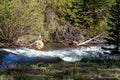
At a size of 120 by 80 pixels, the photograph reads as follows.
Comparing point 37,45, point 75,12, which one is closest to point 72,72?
point 37,45

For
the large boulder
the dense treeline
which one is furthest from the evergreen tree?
the large boulder

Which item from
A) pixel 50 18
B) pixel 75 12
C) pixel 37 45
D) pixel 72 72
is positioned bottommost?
pixel 37 45

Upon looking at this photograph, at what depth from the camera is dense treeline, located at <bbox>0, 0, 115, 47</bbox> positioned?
27.9m

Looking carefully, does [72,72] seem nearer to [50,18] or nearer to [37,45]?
[37,45]

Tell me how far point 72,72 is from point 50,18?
20955 millimetres

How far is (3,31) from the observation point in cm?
2841

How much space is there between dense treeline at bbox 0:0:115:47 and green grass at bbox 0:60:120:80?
16.0 meters

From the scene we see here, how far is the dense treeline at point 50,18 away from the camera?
27859 mm

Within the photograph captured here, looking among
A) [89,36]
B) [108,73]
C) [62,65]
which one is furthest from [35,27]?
[108,73]

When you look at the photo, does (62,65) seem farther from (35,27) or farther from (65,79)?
(35,27)

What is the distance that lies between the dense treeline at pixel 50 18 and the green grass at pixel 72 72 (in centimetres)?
1599

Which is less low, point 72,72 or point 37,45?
point 72,72

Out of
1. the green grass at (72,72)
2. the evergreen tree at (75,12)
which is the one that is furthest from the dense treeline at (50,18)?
the green grass at (72,72)

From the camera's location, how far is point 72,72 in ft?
34.9
